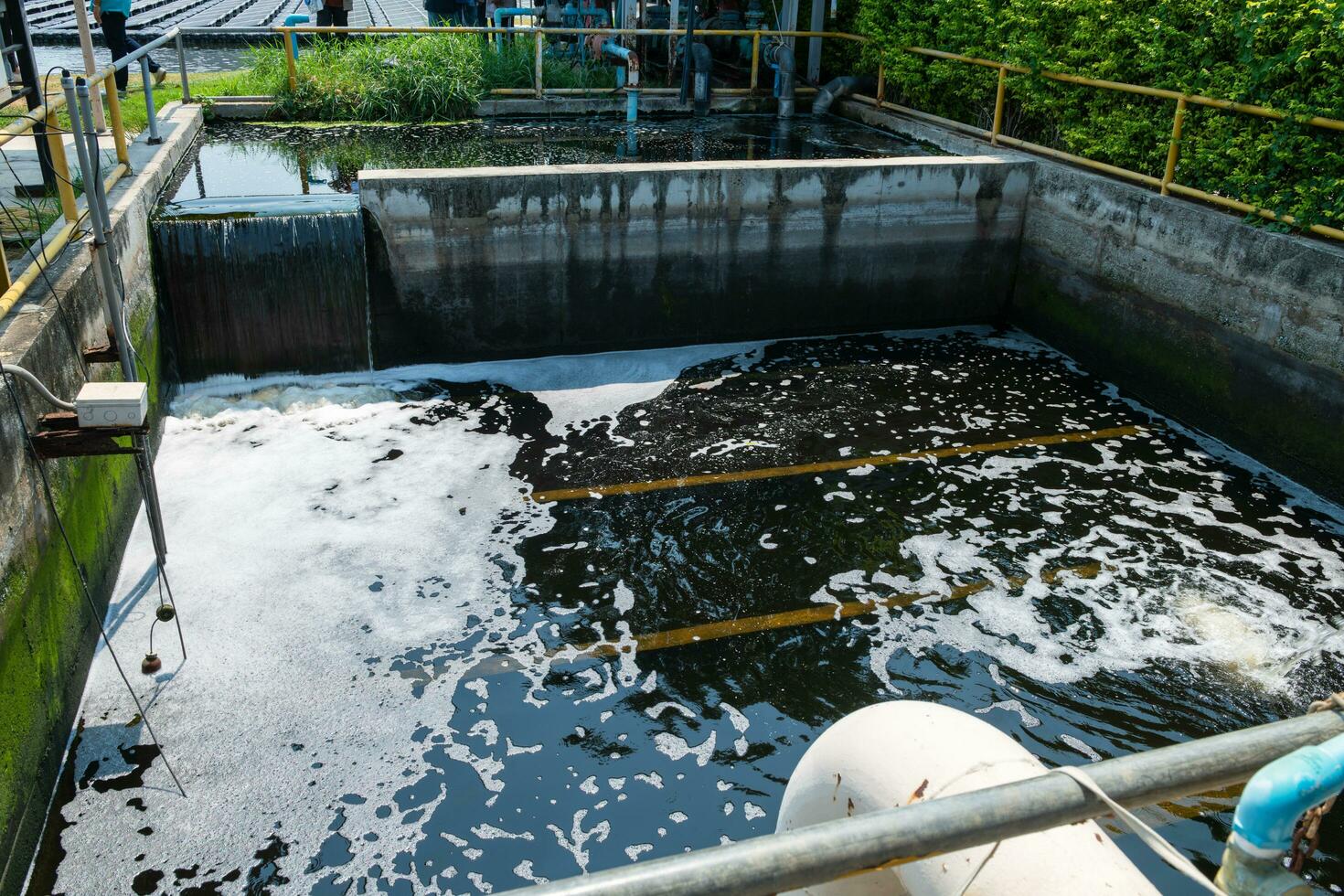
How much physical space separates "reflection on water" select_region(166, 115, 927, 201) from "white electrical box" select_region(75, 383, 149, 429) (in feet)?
18.9

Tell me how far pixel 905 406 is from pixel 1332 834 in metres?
5.16

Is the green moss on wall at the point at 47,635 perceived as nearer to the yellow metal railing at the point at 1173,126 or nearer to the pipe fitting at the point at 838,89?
the yellow metal railing at the point at 1173,126

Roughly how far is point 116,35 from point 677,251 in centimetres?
826

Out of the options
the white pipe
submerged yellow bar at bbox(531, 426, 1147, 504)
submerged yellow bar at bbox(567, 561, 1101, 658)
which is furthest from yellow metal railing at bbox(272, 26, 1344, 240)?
the white pipe

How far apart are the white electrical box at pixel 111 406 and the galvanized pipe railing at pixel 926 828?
4457 mm

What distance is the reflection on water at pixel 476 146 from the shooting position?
11078mm

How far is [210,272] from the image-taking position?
9.20 meters

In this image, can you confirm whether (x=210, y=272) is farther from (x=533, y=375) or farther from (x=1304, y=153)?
(x=1304, y=153)

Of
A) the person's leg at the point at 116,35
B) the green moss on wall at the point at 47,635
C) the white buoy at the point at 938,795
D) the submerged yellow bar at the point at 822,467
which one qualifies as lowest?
the submerged yellow bar at the point at 822,467

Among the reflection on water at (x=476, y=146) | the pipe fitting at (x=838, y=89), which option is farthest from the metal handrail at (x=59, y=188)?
the pipe fitting at (x=838, y=89)

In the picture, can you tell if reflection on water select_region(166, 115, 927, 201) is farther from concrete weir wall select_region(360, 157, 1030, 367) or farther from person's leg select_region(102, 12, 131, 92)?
concrete weir wall select_region(360, 157, 1030, 367)

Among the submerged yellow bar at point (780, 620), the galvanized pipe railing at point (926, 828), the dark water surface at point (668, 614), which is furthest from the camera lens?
the submerged yellow bar at point (780, 620)

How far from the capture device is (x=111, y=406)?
16.3 ft

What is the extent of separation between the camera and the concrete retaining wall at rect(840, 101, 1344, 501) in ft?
27.1
